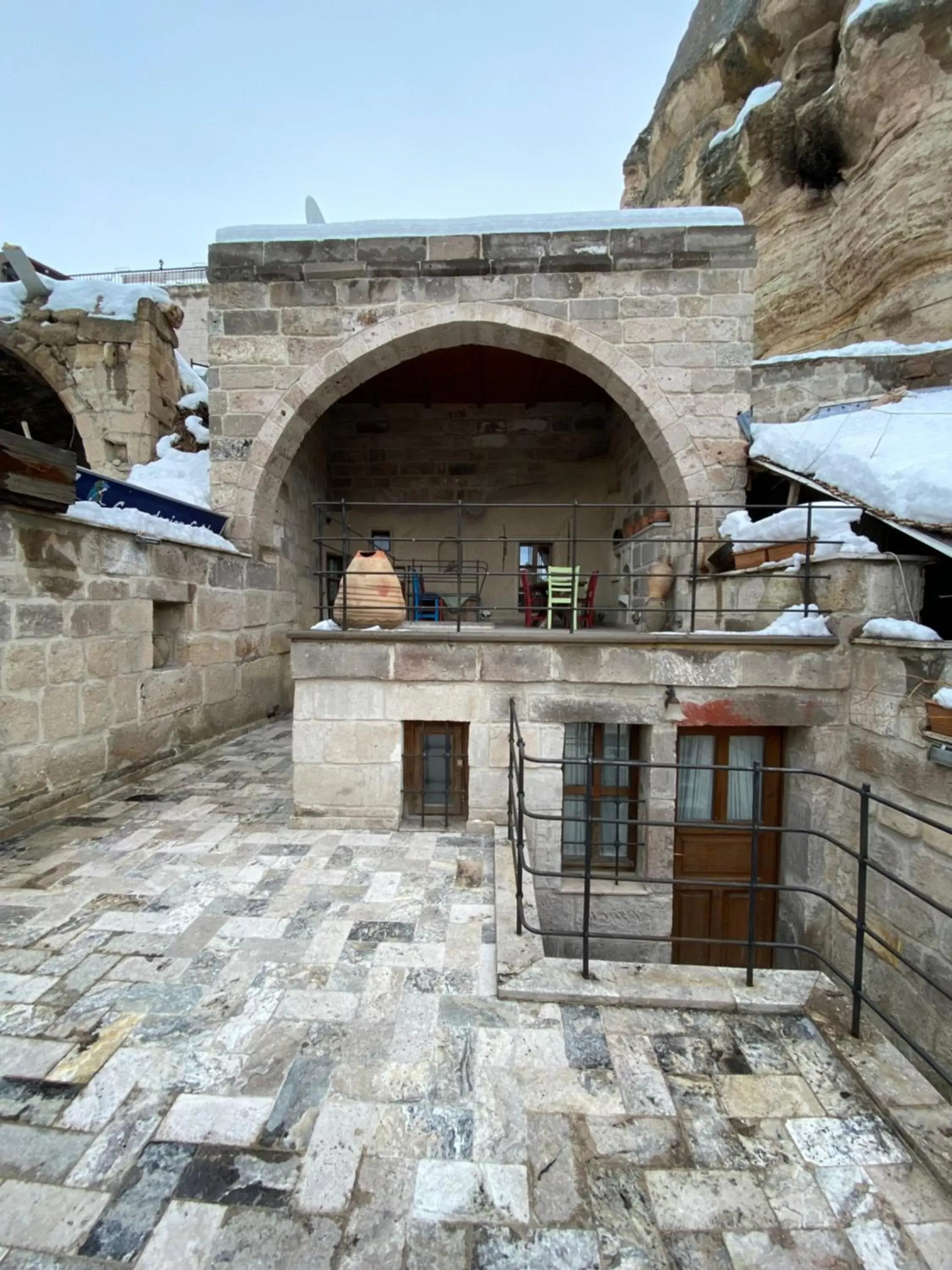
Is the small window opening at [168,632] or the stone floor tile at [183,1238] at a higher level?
the small window opening at [168,632]

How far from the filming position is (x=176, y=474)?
18.2 feet

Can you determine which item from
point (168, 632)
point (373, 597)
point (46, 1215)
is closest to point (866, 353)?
point (373, 597)

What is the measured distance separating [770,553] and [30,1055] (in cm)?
473

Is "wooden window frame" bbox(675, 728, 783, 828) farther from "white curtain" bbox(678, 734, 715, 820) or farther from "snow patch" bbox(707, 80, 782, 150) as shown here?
"snow patch" bbox(707, 80, 782, 150)

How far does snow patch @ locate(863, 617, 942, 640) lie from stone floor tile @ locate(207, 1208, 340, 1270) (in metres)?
3.56

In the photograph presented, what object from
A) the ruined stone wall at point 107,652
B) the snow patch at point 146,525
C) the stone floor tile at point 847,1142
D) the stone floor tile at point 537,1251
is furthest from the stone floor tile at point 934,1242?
the snow patch at point 146,525

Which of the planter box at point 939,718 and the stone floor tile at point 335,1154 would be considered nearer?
the stone floor tile at point 335,1154

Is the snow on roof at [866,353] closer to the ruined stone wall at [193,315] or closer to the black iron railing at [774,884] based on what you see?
the black iron railing at [774,884]

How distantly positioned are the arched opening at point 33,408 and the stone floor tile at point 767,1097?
26.4ft

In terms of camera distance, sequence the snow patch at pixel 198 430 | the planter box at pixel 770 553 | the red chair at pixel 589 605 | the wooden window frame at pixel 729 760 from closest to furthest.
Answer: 1. the planter box at pixel 770 553
2. the wooden window frame at pixel 729 760
3. the snow patch at pixel 198 430
4. the red chair at pixel 589 605

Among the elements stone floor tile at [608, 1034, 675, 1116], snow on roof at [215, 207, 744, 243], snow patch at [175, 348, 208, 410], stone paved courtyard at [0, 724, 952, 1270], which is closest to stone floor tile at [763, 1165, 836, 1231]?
stone paved courtyard at [0, 724, 952, 1270]

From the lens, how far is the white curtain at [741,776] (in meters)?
3.93

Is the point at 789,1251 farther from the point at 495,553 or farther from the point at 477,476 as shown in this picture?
the point at 477,476

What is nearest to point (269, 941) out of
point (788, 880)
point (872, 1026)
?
point (872, 1026)
